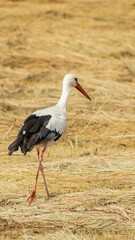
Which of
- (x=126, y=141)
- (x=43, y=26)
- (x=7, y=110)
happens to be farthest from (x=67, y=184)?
(x=43, y=26)

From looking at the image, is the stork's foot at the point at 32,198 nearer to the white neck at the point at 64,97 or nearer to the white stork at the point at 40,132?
the white stork at the point at 40,132

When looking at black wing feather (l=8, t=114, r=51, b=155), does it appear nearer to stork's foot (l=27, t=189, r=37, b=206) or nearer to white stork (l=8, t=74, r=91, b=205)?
white stork (l=8, t=74, r=91, b=205)

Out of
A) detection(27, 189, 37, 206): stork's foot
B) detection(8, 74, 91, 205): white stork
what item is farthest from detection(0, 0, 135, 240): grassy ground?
detection(8, 74, 91, 205): white stork

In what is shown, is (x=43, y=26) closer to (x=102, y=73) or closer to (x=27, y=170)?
(x=102, y=73)

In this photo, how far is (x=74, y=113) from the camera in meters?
13.0

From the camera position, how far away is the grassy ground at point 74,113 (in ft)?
26.3

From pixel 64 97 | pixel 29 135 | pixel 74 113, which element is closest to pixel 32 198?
pixel 29 135

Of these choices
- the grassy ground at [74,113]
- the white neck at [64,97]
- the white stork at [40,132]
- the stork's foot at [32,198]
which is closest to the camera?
the grassy ground at [74,113]

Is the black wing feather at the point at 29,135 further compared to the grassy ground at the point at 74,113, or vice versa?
the black wing feather at the point at 29,135

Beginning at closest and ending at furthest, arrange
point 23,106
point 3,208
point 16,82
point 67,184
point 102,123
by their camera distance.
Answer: point 3,208
point 67,184
point 102,123
point 23,106
point 16,82

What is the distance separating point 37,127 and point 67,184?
84 cm

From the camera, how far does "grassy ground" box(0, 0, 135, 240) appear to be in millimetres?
8016

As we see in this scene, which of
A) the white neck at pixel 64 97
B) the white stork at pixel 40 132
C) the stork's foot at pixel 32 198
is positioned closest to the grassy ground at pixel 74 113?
the stork's foot at pixel 32 198

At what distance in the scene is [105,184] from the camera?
9414 mm
